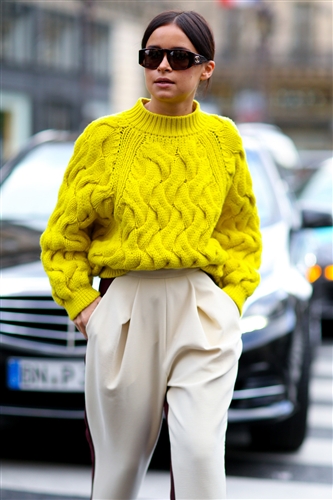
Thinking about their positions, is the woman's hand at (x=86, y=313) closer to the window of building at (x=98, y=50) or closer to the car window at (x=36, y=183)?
the car window at (x=36, y=183)

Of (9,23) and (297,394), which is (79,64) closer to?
(9,23)

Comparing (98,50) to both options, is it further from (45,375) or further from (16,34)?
(45,375)

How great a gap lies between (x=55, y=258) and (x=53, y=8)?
1216 inches

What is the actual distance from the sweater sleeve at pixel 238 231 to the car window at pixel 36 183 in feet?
7.95

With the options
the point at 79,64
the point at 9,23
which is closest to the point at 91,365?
the point at 9,23

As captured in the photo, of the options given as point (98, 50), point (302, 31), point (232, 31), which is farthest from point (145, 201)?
point (302, 31)

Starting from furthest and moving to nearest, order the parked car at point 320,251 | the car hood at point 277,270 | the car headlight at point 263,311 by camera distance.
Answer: the parked car at point 320,251 → the car hood at point 277,270 → the car headlight at point 263,311

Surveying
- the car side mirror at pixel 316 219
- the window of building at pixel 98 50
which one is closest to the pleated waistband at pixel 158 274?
the car side mirror at pixel 316 219

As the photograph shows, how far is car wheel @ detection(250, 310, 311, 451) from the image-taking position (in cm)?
484

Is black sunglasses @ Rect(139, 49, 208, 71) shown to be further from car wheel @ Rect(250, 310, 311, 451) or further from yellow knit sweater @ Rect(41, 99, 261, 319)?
car wheel @ Rect(250, 310, 311, 451)

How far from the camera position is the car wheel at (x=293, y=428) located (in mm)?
4836

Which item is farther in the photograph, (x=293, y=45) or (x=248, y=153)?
(x=293, y=45)

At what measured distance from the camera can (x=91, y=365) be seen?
2.90 m

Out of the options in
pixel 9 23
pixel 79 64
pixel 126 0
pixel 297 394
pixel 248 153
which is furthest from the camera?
pixel 126 0
